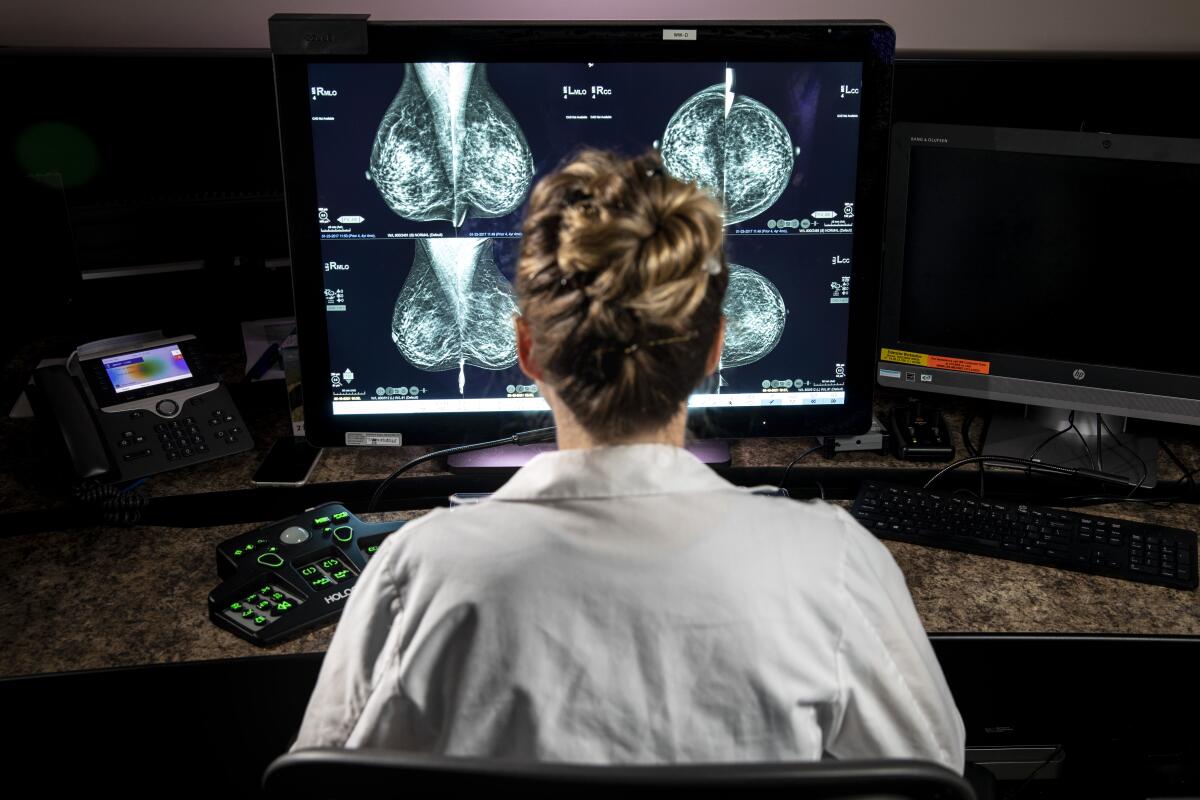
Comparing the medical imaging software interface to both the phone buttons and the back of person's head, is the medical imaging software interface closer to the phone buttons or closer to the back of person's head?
the phone buttons

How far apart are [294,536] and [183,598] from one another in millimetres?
163

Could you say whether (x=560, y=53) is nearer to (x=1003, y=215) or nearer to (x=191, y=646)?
(x=1003, y=215)

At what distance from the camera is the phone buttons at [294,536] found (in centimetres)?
145

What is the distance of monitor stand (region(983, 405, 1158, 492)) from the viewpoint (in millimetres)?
1698

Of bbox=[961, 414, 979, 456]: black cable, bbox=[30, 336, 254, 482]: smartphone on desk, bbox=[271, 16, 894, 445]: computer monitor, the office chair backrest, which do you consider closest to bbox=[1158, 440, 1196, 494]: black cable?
bbox=[961, 414, 979, 456]: black cable

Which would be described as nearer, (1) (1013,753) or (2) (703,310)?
(2) (703,310)

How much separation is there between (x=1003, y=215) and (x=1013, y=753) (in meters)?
1.04

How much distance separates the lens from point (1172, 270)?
1573mm

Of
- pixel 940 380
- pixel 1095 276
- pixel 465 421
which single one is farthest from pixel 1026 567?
pixel 465 421

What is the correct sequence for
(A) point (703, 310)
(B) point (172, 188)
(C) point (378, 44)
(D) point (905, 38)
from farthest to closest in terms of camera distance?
(D) point (905, 38), (B) point (172, 188), (C) point (378, 44), (A) point (703, 310)

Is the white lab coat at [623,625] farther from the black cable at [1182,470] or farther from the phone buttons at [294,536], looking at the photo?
the black cable at [1182,470]

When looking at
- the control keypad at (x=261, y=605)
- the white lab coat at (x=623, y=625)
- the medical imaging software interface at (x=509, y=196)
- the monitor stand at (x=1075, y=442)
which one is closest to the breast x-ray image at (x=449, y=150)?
the medical imaging software interface at (x=509, y=196)

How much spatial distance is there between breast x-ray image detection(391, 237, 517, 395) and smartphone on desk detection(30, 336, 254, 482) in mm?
396

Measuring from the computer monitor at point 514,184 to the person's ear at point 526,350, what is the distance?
509 millimetres
